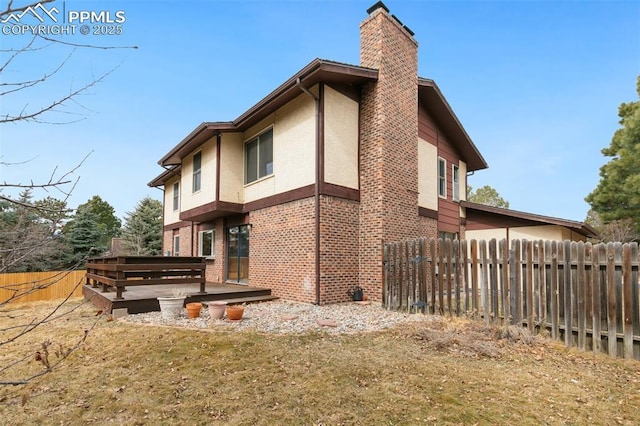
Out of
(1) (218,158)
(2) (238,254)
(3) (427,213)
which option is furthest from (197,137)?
(3) (427,213)

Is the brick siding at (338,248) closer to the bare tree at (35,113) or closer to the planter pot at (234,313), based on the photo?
the planter pot at (234,313)

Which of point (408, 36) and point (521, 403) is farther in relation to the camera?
point (408, 36)

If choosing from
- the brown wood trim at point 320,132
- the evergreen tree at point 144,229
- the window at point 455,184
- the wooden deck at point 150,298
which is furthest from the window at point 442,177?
the evergreen tree at point 144,229

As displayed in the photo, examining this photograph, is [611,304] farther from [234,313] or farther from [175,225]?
[175,225]

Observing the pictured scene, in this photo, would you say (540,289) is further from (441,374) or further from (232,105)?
(232,105)

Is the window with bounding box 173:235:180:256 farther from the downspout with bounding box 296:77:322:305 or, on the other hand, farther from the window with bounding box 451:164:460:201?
the window with bounding box 451:164:460:201

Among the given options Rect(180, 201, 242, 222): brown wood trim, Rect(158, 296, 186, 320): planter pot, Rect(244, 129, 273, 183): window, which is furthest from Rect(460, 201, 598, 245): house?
Rect(158, 296, 186, 320): planter pot

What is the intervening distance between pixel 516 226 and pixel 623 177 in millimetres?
13434

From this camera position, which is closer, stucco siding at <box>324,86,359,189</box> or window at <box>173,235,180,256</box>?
stucco siding at <box>324,86,359,189</box>

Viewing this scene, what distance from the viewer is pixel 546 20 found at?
1091cm

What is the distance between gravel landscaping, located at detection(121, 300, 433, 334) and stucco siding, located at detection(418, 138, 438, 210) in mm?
5360

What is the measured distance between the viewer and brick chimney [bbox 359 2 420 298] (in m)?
10.2

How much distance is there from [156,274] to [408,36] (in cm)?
1094

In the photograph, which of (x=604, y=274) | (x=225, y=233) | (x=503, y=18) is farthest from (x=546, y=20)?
(x=225, y=233)
